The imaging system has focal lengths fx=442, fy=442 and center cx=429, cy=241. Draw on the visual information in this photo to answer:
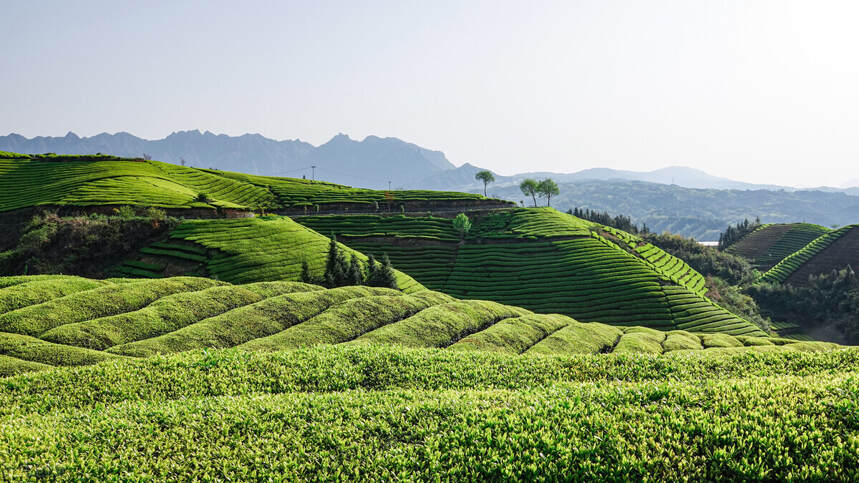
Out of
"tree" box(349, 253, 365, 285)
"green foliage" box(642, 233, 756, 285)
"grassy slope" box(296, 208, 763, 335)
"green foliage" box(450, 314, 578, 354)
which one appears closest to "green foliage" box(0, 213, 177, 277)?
"tree" box(349, 253, 365, 285)

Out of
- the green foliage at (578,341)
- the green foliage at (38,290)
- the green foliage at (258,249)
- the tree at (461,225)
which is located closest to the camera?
the green foliage at (38,290)

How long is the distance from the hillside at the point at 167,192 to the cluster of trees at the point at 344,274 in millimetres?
37559

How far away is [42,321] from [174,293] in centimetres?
909

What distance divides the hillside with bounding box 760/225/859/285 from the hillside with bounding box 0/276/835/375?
4507 inches

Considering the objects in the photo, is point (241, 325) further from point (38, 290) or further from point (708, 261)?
point (708, 261)

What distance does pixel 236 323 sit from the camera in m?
29.9

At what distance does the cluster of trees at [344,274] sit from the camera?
53906 millimetres

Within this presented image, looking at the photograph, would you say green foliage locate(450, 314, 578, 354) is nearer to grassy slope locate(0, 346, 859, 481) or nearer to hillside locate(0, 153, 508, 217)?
grassy slope locate(0, 346, 859, 481)

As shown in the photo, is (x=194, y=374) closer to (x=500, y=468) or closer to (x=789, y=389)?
(x=500, y=468)

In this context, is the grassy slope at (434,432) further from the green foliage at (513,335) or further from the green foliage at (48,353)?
the green foliage at (513,335)

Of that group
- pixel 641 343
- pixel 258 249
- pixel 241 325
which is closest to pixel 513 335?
pixel 641 343

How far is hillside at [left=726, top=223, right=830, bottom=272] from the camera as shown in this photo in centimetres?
16071

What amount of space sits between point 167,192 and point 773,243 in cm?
20477

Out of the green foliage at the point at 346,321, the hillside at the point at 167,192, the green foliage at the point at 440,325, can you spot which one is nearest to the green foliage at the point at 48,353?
the green foliage at the point at 346,321
